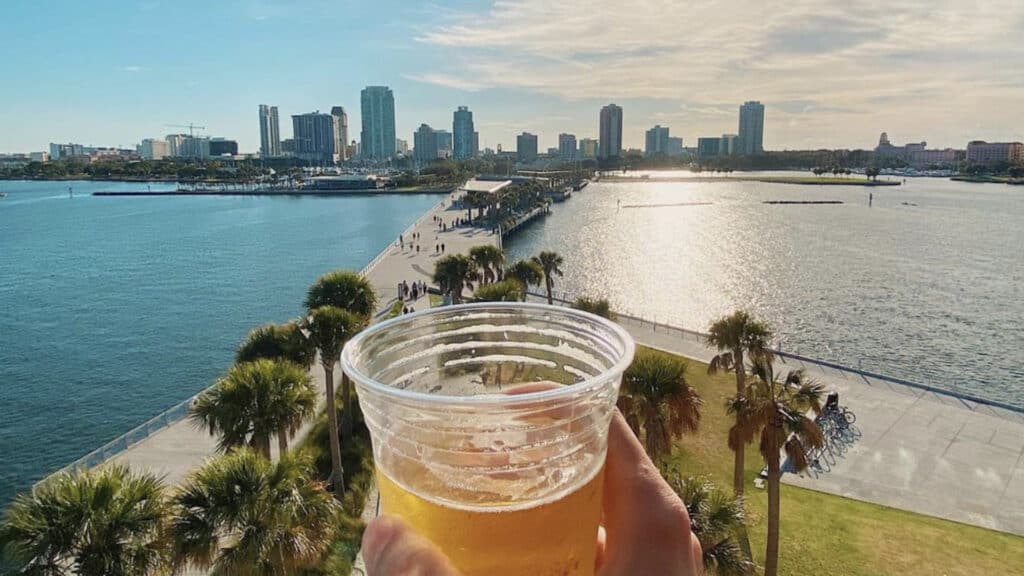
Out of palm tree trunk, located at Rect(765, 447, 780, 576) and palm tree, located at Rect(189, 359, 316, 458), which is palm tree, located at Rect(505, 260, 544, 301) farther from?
palm tree, located at Rect(189, 359, 316, 458)

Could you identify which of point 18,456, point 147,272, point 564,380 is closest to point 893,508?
point 564,380

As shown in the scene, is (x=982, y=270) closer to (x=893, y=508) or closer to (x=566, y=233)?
(x=566, y=233)

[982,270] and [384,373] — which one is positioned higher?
[384,373]

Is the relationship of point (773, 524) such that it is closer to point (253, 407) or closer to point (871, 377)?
point (253, 407)

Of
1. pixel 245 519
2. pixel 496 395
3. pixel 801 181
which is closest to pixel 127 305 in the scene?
pixel 245 519

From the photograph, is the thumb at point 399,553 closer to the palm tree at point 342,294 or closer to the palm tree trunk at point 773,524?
the palm tree trunk at point 773,524

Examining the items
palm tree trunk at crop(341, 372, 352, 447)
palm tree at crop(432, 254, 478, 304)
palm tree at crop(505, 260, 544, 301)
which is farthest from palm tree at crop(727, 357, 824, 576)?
palm tree at crop(505, 260, 544, 301)
